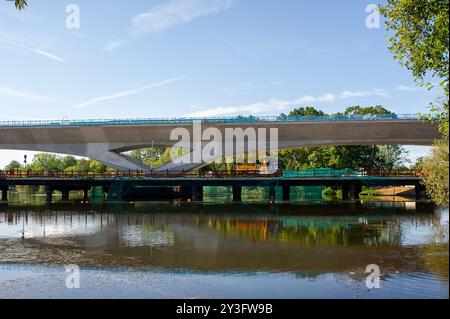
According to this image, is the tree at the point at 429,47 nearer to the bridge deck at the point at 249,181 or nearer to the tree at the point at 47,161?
the bridge deck at the point at 249,181

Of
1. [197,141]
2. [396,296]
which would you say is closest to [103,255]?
[396,296]

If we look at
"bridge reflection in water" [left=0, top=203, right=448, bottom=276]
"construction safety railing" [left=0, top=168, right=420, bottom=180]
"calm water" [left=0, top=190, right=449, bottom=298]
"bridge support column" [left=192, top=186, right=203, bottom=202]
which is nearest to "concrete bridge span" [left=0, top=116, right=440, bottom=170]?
"construction safety railing" [left=0, top=168, right=420, bottom=180]

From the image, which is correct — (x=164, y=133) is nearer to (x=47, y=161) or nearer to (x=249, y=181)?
(x=249, y=181)

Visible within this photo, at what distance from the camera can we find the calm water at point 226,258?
391 inches

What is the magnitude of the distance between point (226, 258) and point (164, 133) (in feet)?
131

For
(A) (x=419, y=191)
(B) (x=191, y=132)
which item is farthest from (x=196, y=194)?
(A) (x=419, y=191)

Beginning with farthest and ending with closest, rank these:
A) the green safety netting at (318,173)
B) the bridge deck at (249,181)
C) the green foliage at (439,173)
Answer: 1. the green safety netting at (318,173)
2. the bridge deck at (249,181)
3. the green foliage at (439,173)

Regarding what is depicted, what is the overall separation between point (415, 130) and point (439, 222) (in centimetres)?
2930

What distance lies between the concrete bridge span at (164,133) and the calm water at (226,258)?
88.2 ft

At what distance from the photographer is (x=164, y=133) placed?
2060 inches

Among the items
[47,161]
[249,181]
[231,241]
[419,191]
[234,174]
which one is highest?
[47,161]

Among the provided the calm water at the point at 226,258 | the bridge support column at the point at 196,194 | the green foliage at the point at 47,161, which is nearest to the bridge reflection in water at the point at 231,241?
the calm water at the point at 226,258

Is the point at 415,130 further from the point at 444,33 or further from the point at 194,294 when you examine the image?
the point at 194,294

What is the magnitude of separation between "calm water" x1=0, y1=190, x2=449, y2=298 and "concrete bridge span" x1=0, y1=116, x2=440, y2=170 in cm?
2687
